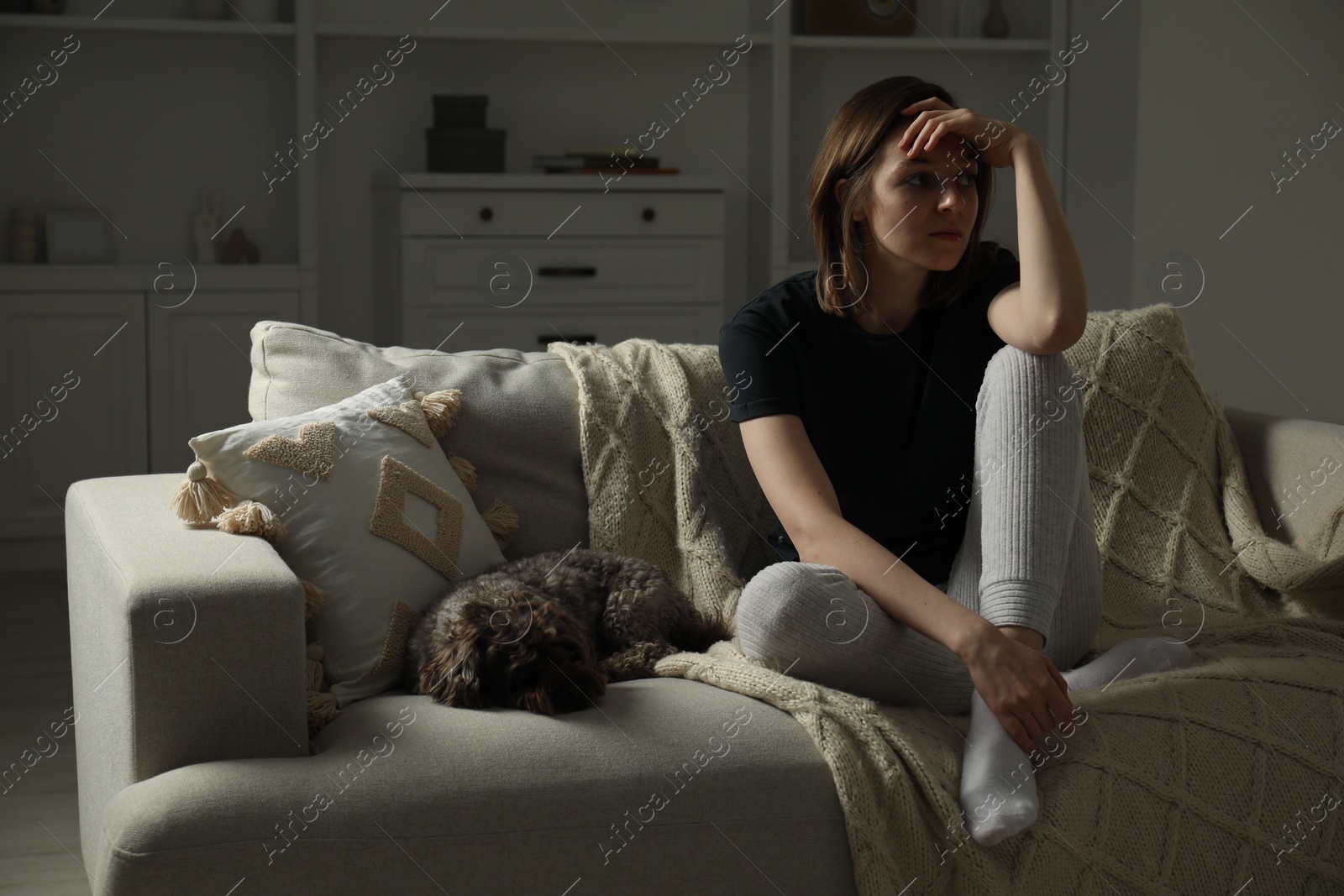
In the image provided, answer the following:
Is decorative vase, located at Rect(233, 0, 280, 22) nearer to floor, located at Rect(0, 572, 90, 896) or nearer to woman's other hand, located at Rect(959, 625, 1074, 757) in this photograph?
floor, located at Rect(0, 572, 90, 896)

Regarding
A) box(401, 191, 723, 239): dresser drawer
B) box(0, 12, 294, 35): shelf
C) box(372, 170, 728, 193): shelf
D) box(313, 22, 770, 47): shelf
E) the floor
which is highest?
box(313, 22, 770, 47): shelf

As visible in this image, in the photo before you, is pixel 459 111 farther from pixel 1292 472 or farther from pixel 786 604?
pixel 786 604

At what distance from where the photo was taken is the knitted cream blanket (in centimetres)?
118

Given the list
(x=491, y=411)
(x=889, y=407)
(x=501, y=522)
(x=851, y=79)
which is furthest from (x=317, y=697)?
(x=851, y=79)

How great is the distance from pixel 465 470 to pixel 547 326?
6.21 ft

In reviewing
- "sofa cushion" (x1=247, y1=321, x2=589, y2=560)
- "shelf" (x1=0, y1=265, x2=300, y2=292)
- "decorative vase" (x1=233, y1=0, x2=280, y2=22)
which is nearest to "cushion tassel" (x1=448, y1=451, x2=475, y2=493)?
"sofa cushion" (x1=247, y1=321, x2=589, y2=560)

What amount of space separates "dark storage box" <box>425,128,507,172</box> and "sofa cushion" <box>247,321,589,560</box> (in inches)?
74.4

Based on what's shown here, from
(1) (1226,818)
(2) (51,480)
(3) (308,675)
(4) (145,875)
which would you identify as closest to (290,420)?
(3) (308,675)

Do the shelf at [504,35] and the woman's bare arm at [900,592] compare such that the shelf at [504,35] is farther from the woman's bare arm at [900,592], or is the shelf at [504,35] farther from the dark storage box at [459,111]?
the woman's bare arm at [900,592]

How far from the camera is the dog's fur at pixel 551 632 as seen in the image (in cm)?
124

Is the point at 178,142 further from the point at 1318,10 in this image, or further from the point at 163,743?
the point at 1318,10

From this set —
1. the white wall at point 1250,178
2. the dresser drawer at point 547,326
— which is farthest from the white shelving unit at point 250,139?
the white wall at point 1250,178

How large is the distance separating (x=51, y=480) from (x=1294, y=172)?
336 cm

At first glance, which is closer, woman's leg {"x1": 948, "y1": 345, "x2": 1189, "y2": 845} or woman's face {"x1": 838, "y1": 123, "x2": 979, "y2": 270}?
woman's leg {"x1": 948, "y1": 345, "x2": 1189, "y2": 845}
